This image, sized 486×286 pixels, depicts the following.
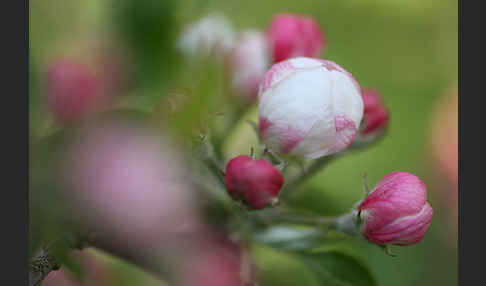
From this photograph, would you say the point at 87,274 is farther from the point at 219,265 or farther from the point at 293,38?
the point at 293,38

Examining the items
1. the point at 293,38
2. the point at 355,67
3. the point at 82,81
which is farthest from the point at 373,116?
the point at 355,67

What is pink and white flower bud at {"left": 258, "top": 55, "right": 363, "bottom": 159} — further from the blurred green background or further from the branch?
the branch

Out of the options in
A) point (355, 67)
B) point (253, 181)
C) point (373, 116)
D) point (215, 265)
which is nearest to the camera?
point (253, 181)

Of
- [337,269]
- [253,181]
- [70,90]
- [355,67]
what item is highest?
[355,67]

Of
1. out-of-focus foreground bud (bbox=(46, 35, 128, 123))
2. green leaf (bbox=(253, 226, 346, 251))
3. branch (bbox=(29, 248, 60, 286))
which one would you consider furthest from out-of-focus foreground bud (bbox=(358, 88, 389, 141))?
branch (bbox=(29, 248, 60, 286))

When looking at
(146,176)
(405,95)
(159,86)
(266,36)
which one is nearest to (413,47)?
(405,95)

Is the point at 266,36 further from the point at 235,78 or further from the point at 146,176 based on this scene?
the point at 146,176
